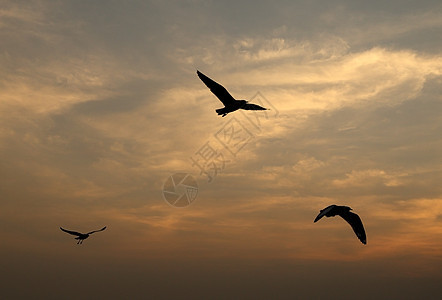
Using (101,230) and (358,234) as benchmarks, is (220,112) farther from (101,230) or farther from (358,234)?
(101,230)

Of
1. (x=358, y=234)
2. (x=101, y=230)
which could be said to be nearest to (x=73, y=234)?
(x=101, y=230)

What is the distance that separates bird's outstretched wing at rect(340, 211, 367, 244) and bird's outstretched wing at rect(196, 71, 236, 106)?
45.0 ft

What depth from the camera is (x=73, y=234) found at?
57.6 meters

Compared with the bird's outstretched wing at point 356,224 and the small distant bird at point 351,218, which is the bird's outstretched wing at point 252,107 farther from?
the bird's outstretched wing at point 356,224

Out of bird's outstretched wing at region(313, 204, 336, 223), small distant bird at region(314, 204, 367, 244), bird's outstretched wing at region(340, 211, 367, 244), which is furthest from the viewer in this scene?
bird's outstretched wing at region(340, 211, 367, 244)

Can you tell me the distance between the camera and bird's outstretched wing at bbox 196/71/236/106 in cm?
4181

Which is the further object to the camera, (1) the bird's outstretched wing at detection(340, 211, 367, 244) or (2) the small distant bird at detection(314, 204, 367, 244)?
(1) the bird's outstretched wing at detection(340, 211, 367, 244)

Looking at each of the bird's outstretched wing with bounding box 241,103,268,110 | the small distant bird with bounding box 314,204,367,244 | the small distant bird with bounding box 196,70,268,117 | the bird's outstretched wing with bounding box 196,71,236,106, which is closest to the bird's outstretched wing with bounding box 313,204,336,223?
the small distant bird with bounding box 314,204,367,244

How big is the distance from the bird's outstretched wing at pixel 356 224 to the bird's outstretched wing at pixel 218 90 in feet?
45.0

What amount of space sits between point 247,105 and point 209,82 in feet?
12.6

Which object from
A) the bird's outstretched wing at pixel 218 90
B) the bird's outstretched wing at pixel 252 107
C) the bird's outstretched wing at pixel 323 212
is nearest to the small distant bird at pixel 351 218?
the bird's outstretched wing at pixel 323 212

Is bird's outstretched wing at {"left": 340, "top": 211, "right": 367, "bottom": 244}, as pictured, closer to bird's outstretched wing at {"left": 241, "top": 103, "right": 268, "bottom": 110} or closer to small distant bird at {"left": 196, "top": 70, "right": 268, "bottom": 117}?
A: bird's outstretched wing at {"left": 241, "top": 103, "right": 268, "bottom": 110}

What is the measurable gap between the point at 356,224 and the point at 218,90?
16434 mm

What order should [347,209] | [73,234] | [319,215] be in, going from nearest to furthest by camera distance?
[319,215] < [347,209] < [73,234]
